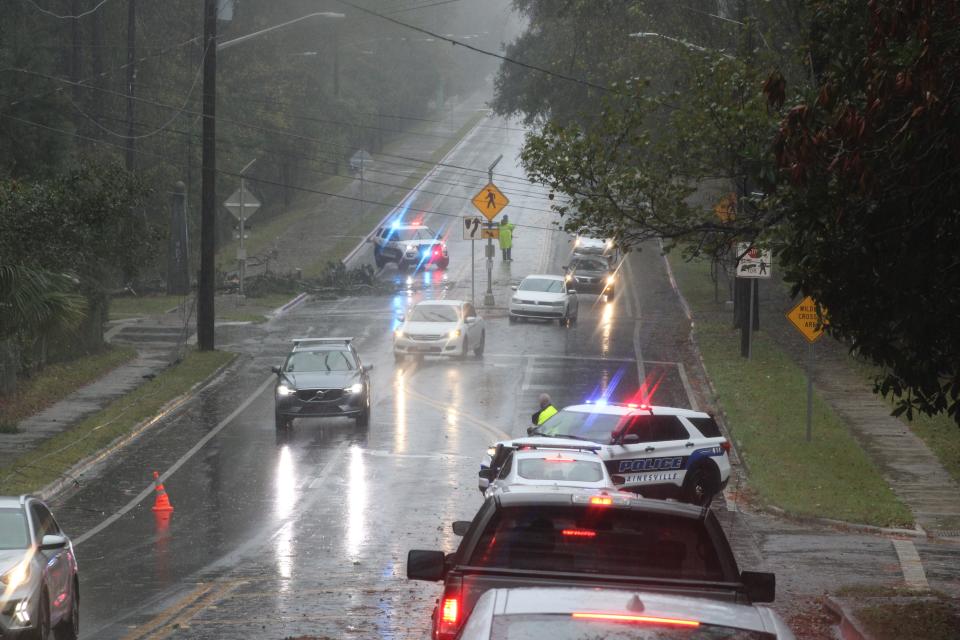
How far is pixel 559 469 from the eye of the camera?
59.7 ft

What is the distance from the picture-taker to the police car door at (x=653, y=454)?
21.4 m

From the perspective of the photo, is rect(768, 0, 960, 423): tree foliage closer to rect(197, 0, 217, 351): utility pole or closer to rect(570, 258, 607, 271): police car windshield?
rect(197, 0, 217, 351): utility pole

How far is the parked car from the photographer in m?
11.3

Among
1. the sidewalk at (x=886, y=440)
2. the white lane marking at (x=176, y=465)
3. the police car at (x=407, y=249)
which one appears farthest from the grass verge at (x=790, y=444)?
the police car at (x=407, y=249)

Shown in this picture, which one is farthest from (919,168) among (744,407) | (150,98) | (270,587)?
(150,98)

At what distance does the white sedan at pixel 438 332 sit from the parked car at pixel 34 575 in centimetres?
2382

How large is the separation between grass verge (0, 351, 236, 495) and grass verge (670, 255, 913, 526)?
38.8 ft

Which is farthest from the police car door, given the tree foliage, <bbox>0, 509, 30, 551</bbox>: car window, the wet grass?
<bbox>0, 509, 30, 551</bbox>: car window

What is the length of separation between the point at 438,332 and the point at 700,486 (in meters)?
16.2

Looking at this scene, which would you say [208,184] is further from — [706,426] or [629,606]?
[629,606]

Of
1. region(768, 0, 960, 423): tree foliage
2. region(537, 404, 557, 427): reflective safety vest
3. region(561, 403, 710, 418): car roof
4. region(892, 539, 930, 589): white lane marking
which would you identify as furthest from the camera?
region(537, 404, 557, 427): reflective safety vest

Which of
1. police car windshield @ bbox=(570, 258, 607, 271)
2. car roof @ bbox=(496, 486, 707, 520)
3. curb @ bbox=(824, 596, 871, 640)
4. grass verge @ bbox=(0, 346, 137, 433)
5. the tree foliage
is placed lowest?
grass verge @ bbox=(0, 346, 137, 433)

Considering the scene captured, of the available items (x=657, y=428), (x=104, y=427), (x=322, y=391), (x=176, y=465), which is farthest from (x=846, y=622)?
(x=104, y=427)

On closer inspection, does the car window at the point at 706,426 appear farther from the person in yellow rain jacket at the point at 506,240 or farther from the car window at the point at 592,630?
the person in yellow rain jacket at the point at 506,240
